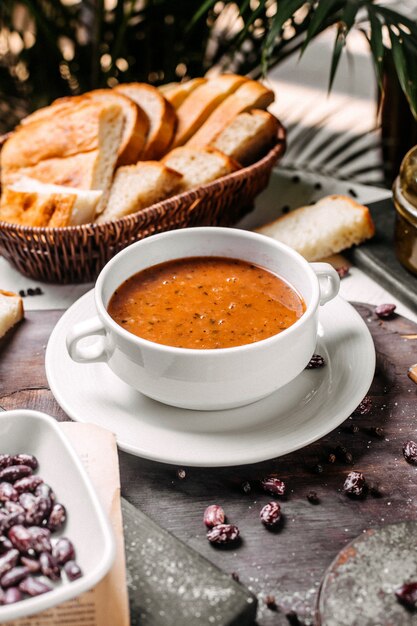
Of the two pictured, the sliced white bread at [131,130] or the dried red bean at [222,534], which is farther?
the sliced white bread at [131,130]

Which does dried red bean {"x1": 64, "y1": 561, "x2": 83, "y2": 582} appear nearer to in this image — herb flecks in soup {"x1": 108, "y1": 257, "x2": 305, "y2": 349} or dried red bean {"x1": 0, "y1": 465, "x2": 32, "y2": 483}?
dried red bean {"x1": 0, "y1": 465, "x2": 32, "y2": 483}

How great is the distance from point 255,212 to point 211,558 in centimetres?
167

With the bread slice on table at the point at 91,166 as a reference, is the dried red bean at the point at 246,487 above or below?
below

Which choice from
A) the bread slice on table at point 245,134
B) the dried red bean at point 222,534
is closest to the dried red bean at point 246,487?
the dried red bean at point 222,534

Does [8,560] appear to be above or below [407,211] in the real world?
below

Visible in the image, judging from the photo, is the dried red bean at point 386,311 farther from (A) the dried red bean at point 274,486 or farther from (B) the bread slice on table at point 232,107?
(B) the bread slice on table at point 232,107

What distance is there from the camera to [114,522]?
135 cm

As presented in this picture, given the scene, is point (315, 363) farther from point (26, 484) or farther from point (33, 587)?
point (33, 587)

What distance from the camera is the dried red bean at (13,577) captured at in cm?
123

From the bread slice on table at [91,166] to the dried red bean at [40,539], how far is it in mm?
1338

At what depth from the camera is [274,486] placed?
156 cm

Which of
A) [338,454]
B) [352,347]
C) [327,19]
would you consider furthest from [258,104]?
[338,454]

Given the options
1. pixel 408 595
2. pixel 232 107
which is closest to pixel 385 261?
pixel 232 107

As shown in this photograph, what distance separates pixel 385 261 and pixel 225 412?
98 centimetres
